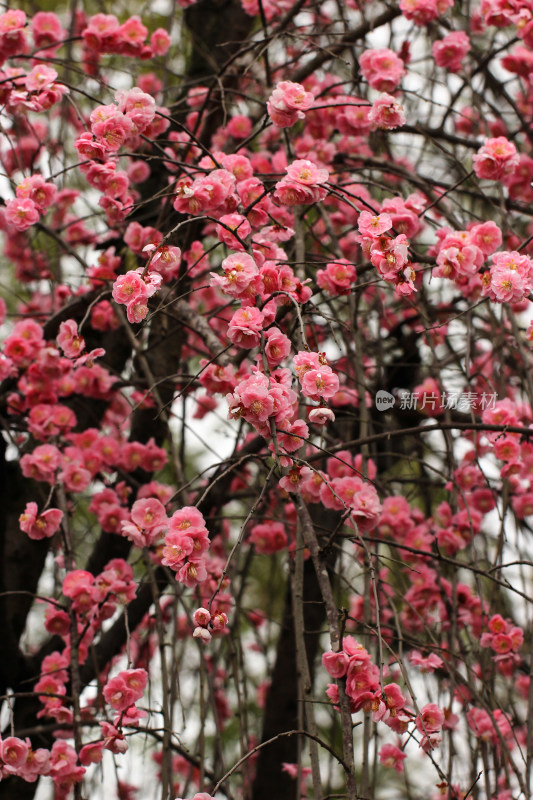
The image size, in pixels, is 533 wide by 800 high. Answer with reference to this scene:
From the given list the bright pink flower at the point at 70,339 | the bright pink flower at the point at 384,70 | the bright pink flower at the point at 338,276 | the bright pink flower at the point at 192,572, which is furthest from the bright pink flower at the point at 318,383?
the bright pink flower at the point at 384,70

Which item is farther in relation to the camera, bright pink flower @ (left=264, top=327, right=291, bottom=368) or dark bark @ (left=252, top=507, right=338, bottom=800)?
dark bark @ (left=252, top=507, right=338, bottom=800)

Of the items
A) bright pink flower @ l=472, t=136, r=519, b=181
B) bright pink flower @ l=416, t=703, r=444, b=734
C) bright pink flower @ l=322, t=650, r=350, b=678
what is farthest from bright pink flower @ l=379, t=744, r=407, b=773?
bright pink flower @ l=472, t=136, r=519, b=181

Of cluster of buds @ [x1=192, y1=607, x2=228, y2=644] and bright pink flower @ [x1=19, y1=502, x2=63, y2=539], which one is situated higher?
bright pink flower @ [x1=19, y1=502, x2=63, y2=539]

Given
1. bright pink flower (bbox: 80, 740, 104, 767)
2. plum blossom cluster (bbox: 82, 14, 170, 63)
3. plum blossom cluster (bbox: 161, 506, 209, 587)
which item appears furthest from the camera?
plum blossom cluster (bbox: 82, 14, 170, 63)

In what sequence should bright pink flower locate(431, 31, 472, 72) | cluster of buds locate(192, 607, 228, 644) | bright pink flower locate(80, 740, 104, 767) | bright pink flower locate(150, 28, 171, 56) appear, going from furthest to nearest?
bright pink flower locate(150, 28, 171, 56) → bright pink flower locate(431, 31, 472, 72) → bright pink flower locate(80, 740, 104, 767) → cluster of buds locate(192, 607, 228, 644)

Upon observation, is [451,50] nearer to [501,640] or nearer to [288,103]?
[288,103]

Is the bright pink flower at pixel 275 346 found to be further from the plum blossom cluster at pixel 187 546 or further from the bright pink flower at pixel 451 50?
the bright pink flower at pixel 451 50

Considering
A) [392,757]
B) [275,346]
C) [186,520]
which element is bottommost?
[392,757]

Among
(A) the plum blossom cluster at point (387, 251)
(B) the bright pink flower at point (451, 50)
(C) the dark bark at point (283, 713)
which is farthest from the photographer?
(C) the dark bark at point (283, 713)

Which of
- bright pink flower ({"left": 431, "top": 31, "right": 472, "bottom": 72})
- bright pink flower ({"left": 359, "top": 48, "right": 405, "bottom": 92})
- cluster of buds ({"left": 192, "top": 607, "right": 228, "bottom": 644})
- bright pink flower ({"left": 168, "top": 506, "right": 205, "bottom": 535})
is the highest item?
bright pink flower ({"left": 431, "top": 31, "right": 472, "bottom": 72})

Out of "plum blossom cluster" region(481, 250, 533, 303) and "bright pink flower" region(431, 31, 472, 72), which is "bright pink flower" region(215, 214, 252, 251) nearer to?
"plum blossom cluster" region(481, 250, 533, 303)

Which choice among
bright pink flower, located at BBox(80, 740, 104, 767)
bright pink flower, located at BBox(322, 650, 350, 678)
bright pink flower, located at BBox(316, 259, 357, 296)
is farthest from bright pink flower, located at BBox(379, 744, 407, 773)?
bright pink flower, located at BBox(316, 259, 357, 296)

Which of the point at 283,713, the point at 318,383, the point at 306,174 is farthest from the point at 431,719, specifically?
the point at 283,713

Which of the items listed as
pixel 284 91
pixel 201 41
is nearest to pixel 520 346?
pixel 284 91
